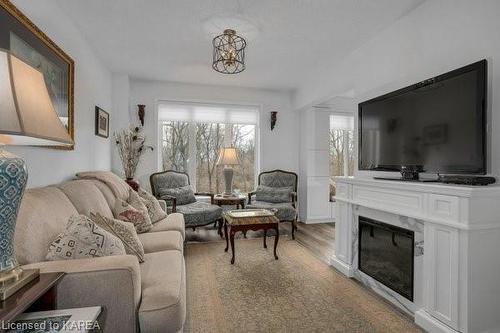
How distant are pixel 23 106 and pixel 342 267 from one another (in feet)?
9.46

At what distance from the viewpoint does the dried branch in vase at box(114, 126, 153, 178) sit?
4320mm

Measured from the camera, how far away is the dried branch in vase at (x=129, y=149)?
4.32 m

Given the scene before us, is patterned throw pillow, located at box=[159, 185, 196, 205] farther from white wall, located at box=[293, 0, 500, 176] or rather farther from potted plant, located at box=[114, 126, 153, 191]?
white wall, located at box=[293, 0, 500, 176]

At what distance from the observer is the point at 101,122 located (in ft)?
12.3

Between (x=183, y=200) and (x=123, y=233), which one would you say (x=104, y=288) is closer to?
(x=123, y=233)

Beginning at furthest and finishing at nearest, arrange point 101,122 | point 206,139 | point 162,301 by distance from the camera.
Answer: point 206,139 < point 101,122 < point 162,301

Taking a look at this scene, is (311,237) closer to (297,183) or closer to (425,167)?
(297,183)

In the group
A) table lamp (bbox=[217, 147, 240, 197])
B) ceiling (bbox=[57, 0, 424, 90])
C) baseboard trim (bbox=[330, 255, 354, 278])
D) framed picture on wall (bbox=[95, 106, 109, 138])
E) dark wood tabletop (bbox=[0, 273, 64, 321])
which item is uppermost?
ceiling (bbox=[57, 0, 424, 90])

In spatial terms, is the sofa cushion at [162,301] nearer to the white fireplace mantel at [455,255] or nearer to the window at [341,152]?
the white fireplace mantel at [455,255]

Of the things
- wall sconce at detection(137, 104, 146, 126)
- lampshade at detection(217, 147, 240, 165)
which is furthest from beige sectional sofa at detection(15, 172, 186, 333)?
wall sconce at detection(137, 104, 146, 126)

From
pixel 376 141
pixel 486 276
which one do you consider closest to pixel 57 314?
pixel 486 276

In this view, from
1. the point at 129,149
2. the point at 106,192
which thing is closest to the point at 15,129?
the point at 106,192

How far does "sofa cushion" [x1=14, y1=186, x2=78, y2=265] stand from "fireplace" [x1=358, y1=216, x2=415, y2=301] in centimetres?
245

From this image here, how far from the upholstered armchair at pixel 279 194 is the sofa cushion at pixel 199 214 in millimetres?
631
